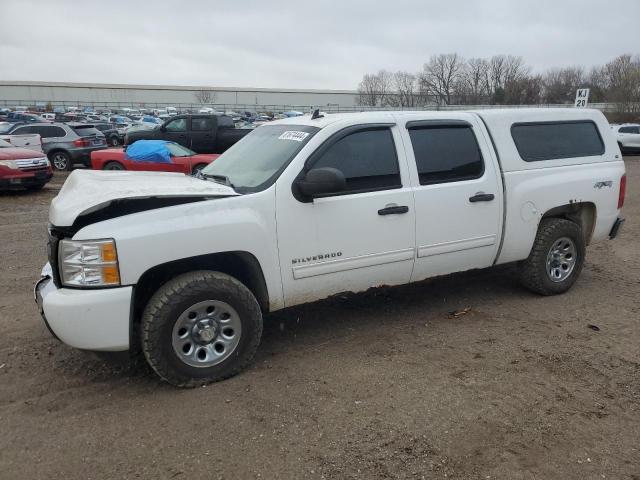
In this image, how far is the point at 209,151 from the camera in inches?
668

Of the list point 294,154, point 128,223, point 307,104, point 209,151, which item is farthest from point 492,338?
point 307,104

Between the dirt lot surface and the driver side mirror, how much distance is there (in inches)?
51.6

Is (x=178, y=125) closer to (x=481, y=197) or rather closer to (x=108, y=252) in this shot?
(x=481, y=197)

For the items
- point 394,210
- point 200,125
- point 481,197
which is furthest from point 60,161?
point 481,197

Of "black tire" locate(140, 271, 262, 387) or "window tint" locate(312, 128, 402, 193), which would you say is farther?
"window tint" locate(312, 128, 402, 193)

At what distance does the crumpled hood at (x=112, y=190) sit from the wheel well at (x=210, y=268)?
462 millimetres

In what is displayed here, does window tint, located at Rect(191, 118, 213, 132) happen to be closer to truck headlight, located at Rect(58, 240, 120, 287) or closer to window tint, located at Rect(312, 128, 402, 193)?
window tint, located at Rect(312, 128, 402, 193)

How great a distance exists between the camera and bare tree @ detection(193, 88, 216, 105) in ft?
325

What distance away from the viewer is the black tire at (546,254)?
5202 millimetres

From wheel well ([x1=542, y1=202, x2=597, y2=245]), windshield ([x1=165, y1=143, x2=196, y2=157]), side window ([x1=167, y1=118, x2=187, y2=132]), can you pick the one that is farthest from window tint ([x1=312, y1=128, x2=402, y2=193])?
side window ([x1=167, y1=118, x2=187, y2=132])

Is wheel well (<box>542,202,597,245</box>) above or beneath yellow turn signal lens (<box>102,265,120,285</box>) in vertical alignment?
beneath

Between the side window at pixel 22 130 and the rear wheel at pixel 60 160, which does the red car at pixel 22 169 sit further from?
the side window at pixel 22 130

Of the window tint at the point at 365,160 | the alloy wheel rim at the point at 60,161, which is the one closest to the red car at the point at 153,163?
the alloy wheel rim at the point at 60,161

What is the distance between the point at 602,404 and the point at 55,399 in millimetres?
3605
